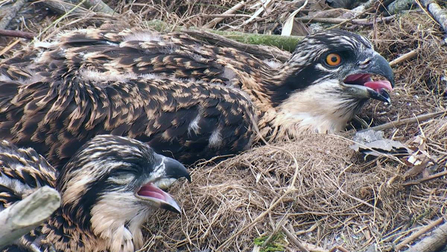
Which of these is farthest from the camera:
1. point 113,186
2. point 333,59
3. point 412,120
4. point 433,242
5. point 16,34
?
point 16,34

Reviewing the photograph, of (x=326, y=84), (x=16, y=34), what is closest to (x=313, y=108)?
(x=326, y=84)

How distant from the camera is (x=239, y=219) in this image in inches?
203

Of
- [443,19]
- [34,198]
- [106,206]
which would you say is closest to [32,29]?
[106,206]

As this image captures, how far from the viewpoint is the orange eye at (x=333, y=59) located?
21.1ft

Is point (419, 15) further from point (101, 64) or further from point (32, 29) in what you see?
point (32, 29)

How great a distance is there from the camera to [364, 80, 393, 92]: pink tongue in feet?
21.2

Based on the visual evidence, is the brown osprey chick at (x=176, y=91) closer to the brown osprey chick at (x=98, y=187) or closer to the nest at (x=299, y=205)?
the brown osprey chick at (x=98, y=187)

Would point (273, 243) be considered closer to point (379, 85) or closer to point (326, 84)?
point (326, 84)

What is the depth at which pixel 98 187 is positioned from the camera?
16.5ft

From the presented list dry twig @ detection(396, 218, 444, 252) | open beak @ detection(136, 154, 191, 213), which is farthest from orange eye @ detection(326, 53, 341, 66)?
dry twig @ detection(396, 218, 444, 252)

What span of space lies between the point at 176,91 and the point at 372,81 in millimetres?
1821

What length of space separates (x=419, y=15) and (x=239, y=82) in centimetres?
218

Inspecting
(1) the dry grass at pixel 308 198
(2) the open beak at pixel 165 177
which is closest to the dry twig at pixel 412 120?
(1) the dry grass at pixel 308 198

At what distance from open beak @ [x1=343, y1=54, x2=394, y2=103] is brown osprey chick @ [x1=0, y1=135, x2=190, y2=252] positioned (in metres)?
1.98
